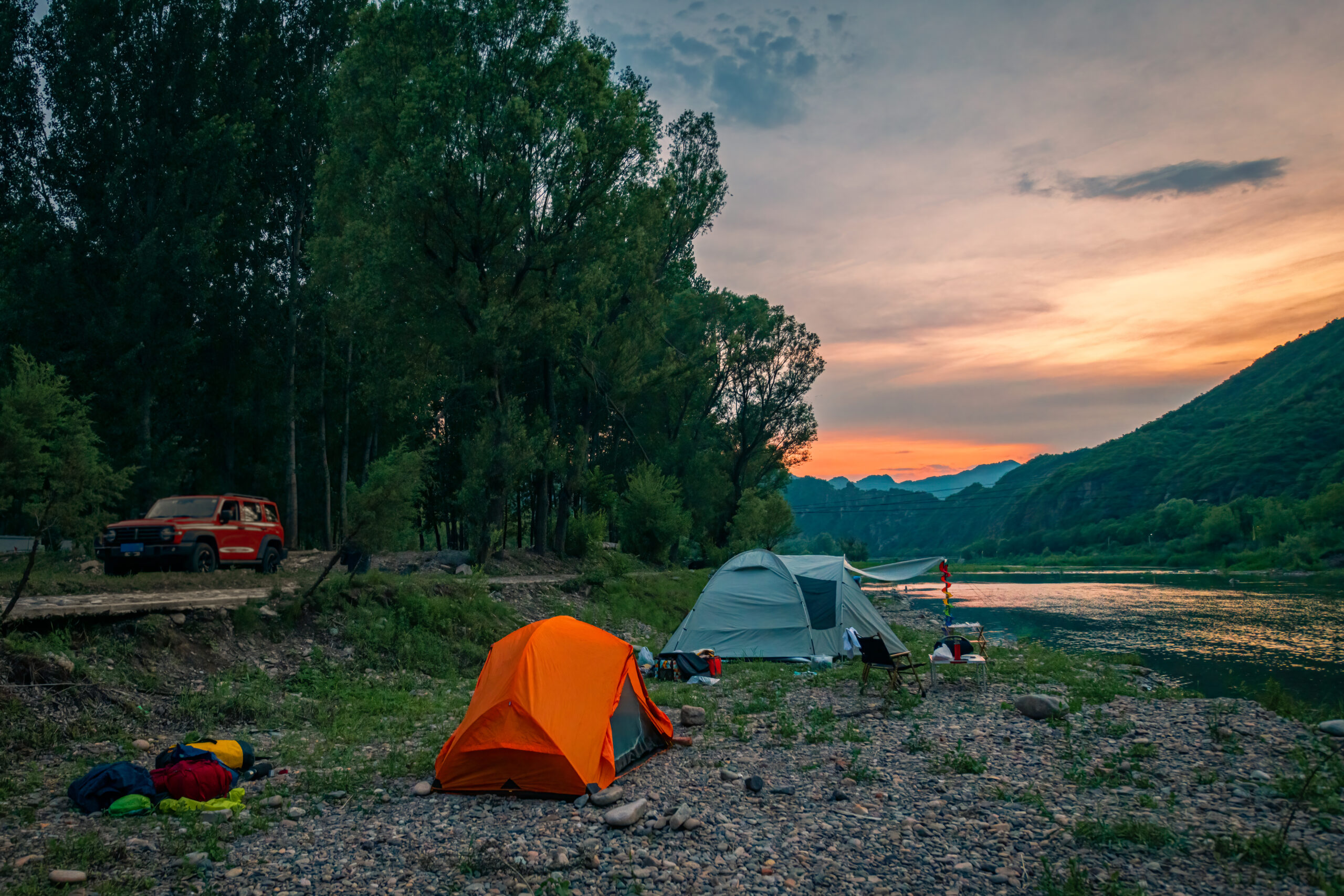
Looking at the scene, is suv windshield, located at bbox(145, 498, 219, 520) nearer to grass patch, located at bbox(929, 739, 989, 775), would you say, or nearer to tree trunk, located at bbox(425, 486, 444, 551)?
grass patch, located at bbox(929, 739, 989, 775)

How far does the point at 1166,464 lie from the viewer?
11706 cm

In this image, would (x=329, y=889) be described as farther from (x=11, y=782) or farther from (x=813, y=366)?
(x=813, y=366)

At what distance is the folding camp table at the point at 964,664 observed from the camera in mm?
13914

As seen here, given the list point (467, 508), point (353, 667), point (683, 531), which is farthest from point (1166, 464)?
point (353, 667)

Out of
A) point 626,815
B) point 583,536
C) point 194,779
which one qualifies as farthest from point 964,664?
point 583,536

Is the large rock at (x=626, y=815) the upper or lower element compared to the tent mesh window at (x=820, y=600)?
lower

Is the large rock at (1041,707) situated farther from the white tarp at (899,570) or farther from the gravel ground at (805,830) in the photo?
the white tarp at (899,570)

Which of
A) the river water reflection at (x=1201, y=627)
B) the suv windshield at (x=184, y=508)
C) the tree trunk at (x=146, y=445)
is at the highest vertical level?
the tree trunk at (x=146, y=445)

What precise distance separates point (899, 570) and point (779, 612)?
4423mm

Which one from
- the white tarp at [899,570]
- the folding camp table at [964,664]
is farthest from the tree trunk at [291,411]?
the folding camp table at [964,664]

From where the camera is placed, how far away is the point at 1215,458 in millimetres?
104938

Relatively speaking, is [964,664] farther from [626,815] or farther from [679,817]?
[626,815]

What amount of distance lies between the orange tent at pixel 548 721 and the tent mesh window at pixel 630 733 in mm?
14

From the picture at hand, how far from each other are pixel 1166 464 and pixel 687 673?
127 m
